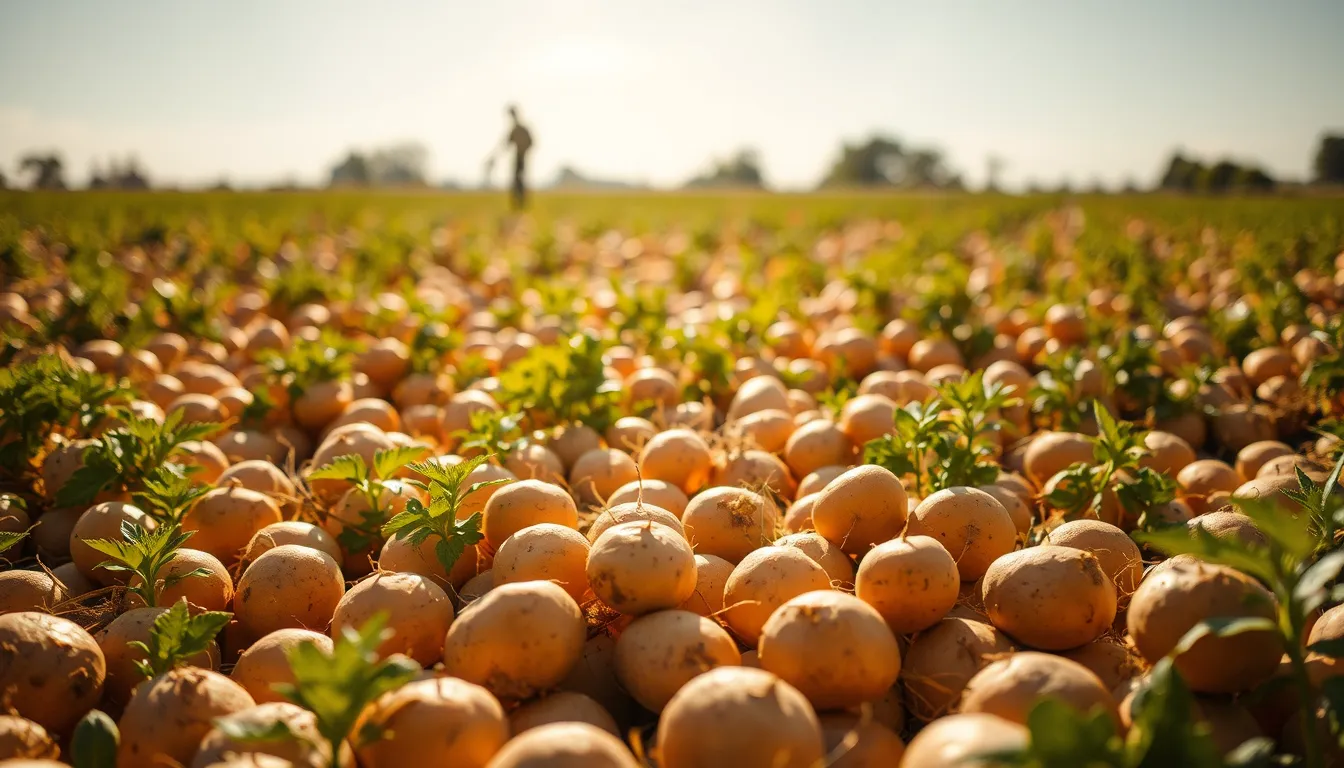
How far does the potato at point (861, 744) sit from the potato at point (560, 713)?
2.25 ft

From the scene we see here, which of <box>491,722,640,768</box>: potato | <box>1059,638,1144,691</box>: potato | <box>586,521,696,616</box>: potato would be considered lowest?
<box>1059,638,1144,691</box>: potato

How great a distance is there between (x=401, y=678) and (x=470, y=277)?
10.3 m

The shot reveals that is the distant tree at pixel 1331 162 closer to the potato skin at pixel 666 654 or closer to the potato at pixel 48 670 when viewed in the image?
the potato skin at pixel 666 654

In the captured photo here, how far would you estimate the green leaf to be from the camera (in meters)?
2.17

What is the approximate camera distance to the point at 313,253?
13.4m

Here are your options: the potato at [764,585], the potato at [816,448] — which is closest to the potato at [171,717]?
the potato at [764,585]

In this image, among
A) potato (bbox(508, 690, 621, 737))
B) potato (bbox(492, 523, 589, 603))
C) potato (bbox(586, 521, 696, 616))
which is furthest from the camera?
potato (bbox(492, 523, 589, 603))

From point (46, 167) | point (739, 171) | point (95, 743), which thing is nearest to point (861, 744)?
point (95, 743)

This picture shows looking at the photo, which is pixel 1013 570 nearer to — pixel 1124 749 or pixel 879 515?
pixel 879 515

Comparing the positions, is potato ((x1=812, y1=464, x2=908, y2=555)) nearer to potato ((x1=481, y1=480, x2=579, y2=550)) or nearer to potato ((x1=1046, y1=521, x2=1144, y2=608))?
potato ((x1=1046, y1=521, x2=1144, y2=608))

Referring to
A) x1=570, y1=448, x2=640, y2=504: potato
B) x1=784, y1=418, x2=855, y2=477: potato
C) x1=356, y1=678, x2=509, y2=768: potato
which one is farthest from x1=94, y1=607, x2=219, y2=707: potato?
x1=784, y1=418, x2=855, y2=477: potato

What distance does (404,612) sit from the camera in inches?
105

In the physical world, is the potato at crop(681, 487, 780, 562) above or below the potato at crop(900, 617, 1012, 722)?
above

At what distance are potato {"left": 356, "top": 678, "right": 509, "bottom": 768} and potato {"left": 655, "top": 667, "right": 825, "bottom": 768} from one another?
502mm
